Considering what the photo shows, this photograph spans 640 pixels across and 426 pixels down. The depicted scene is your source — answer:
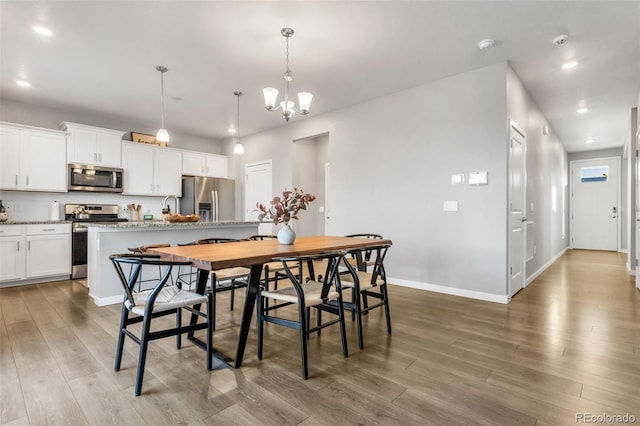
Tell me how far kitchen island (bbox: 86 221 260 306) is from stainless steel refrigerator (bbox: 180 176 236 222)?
2.49 m

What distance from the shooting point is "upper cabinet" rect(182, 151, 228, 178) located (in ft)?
21.4

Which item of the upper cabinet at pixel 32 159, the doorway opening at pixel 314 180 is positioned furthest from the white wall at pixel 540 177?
the upper cabinet at pixel 32 159

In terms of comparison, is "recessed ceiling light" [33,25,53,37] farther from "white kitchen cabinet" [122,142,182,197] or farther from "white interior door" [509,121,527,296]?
"white interior door" [509,121,527,296]

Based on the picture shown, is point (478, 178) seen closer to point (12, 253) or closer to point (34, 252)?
point (34, 252)

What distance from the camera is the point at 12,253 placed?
4297mm

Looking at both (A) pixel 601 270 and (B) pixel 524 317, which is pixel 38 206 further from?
(A) pixel 601 270

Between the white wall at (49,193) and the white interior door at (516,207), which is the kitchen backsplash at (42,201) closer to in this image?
the white wall at (49,193)

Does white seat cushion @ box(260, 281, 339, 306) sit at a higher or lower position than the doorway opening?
lower

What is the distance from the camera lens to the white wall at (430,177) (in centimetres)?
367

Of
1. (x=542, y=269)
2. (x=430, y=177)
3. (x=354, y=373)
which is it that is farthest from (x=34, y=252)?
(x=542, y=269)

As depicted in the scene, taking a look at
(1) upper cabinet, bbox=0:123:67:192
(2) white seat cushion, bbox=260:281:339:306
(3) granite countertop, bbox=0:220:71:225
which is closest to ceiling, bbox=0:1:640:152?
(1) upper cabinet, bbox=0:123:67:192

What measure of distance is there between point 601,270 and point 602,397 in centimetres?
504

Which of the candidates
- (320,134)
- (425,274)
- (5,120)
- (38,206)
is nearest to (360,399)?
(425,274)

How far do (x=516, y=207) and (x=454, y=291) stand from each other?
1.27 m
